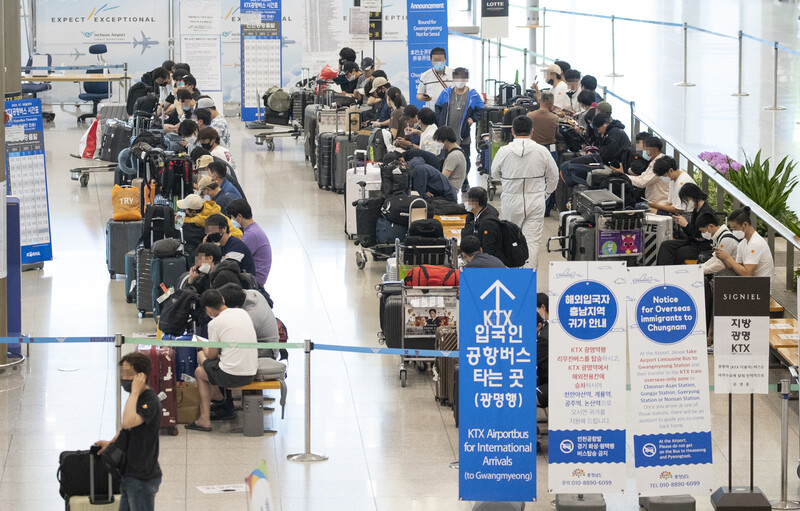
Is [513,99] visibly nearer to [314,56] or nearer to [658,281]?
[314,56]

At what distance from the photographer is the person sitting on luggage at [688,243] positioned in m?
11.8

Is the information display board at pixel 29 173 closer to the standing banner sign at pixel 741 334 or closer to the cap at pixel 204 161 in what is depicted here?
the cap at pixel 204 161

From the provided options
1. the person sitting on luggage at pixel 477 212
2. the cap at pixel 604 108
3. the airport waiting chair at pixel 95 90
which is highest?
the airport waiting chair at pixel 95 90

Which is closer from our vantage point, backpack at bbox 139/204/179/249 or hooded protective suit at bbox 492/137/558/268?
backpack at bbox 139/204/179/249

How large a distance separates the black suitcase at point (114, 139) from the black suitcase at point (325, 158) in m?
2.74

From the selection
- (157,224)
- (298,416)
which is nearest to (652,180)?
(157,224)

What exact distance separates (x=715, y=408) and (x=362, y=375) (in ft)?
9.19

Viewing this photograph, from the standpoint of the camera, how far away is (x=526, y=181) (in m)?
12.8

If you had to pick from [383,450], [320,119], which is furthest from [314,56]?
[383,450]

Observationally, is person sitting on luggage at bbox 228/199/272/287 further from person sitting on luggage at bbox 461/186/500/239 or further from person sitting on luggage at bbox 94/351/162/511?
person sitting on luggage at bbox 94/351/162/511

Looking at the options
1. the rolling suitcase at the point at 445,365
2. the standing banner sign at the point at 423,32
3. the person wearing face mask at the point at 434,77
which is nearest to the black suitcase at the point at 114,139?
the person wearing face mask at the point at 434,77

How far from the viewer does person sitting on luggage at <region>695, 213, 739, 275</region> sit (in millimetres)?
10844

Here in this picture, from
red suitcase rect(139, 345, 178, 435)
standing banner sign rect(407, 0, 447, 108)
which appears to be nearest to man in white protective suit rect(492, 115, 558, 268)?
red suitcase rect(139, 345, 178, 435)

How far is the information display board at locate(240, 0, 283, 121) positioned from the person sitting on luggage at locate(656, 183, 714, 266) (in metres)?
11.4
